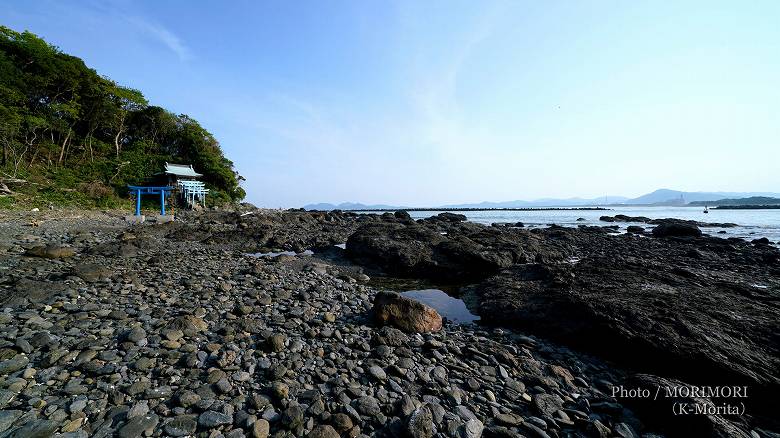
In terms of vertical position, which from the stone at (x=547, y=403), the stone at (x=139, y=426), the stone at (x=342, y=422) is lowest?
the stone at (x=547, y=403)

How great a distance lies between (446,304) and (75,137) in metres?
57.3

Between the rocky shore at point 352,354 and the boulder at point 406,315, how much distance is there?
63 mm

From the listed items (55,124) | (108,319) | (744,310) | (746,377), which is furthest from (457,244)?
(55,124)

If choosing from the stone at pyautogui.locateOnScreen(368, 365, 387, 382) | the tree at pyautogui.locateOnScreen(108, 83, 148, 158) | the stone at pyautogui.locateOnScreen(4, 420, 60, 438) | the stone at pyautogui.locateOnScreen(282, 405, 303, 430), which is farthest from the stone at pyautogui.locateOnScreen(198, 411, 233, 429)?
the tree at pyautogui.locateOnScreen(108, 83, 148, 158)

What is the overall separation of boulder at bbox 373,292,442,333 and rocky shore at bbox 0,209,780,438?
0.06m

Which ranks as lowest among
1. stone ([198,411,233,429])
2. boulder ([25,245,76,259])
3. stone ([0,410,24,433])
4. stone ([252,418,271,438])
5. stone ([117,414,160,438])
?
stone ([252,418,271,438])

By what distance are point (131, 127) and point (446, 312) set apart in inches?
2547

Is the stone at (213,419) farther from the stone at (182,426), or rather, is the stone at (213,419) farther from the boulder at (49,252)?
the boulder at (49,252)

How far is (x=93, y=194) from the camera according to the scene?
33062 mm

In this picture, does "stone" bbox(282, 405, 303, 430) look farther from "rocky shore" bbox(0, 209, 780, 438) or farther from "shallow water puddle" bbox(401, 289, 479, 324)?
"shallow water puddle" bbox(401, 289, 479, 324)

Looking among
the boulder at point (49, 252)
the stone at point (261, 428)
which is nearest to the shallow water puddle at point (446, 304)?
the stone at point (261, 428)

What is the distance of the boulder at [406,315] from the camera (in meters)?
6.75

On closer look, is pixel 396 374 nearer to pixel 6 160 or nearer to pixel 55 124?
pixel 6 160

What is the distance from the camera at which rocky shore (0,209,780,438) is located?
3.79 meters
